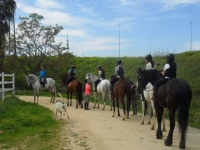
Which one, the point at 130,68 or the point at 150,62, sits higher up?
the point at 130,68

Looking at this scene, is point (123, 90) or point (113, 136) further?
point (123, 90)

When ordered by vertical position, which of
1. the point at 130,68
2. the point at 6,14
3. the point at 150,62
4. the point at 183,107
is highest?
the point at 6,14

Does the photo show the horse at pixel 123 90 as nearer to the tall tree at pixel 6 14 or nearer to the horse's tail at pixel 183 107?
the horse's tail at pixel 183 107

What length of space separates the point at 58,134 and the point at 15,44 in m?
22.6

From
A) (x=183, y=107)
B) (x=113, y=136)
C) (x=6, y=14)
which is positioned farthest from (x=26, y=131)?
(x=6, y=14)

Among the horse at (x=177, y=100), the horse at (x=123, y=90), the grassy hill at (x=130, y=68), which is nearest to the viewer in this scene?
the horse at (x=177, y=100)

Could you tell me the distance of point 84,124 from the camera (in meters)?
12.5

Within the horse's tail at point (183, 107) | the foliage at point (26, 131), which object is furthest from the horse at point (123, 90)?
the horse's tail at point (183, 107)

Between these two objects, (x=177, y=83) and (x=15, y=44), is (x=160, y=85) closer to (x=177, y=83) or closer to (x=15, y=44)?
(x=177, y=83)

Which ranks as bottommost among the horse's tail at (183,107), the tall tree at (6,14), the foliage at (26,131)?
the foliage at (26,131)

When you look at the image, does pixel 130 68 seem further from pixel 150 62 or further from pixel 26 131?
pixel 26 131

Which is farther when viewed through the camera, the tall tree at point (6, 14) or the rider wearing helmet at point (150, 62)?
the tall tree at point (6, 14)

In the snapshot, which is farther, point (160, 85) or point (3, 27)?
point (3, 27)

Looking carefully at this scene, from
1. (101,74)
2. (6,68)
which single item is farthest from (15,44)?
(101,74)
